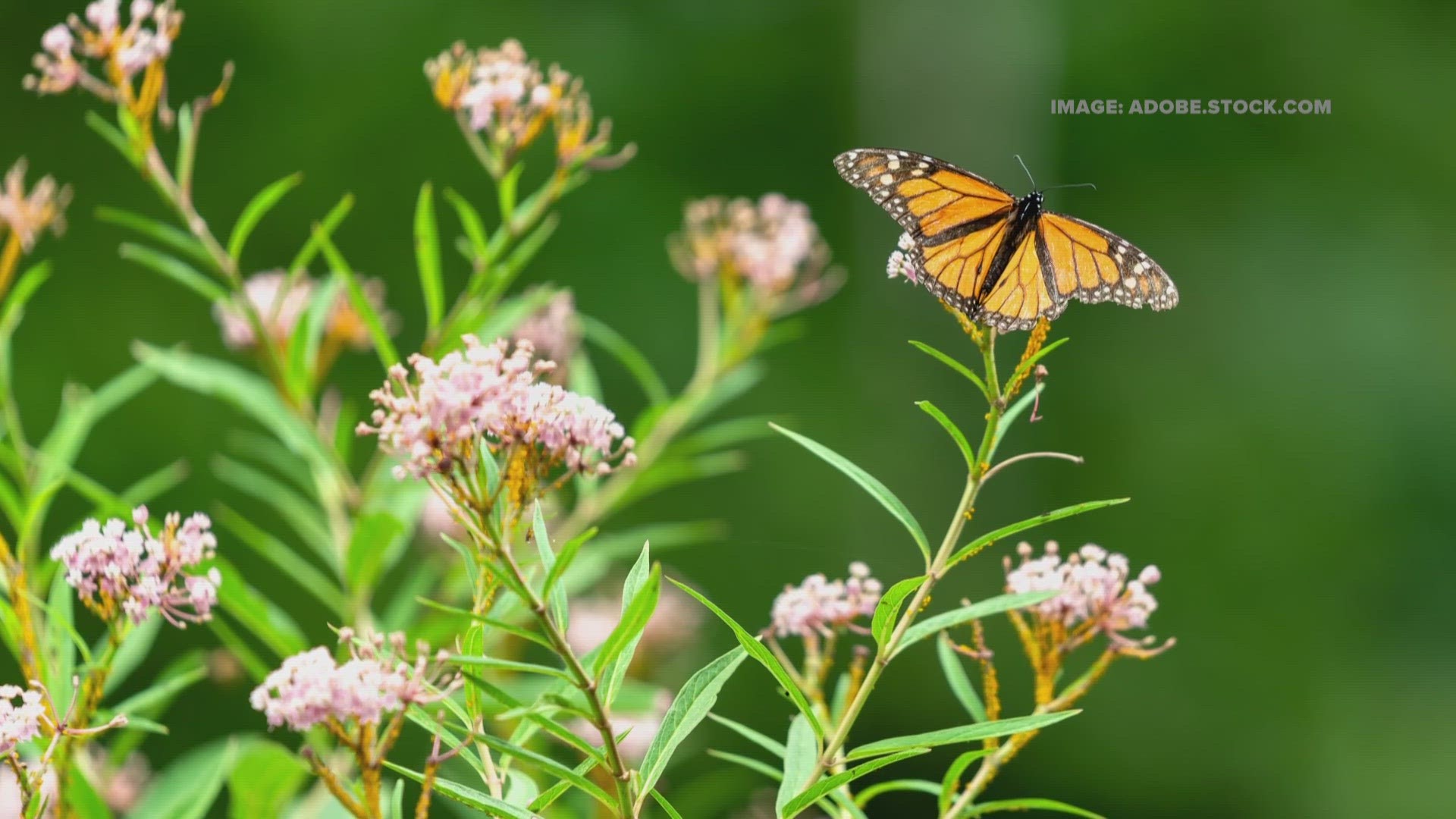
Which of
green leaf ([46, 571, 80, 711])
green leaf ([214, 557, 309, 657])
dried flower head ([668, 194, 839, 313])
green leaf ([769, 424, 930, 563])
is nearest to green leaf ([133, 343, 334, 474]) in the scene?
green leaf ([214, 557, 309, 657])

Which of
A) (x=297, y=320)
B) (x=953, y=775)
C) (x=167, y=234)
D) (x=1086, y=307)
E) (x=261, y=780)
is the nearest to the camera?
(x=953, y=775)

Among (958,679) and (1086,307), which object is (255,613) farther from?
(1086,307)

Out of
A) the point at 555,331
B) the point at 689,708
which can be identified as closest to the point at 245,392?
the point at 555,331

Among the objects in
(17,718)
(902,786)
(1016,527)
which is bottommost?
(902,786)

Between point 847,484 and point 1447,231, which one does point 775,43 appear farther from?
point 1447,231

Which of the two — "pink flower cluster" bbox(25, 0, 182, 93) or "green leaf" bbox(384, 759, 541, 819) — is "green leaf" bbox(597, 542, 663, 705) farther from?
"pink flower cluster" bbox(25, 0, 182, 93)

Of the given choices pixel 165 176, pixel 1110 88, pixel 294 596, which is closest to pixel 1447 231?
pixel 1110 88
